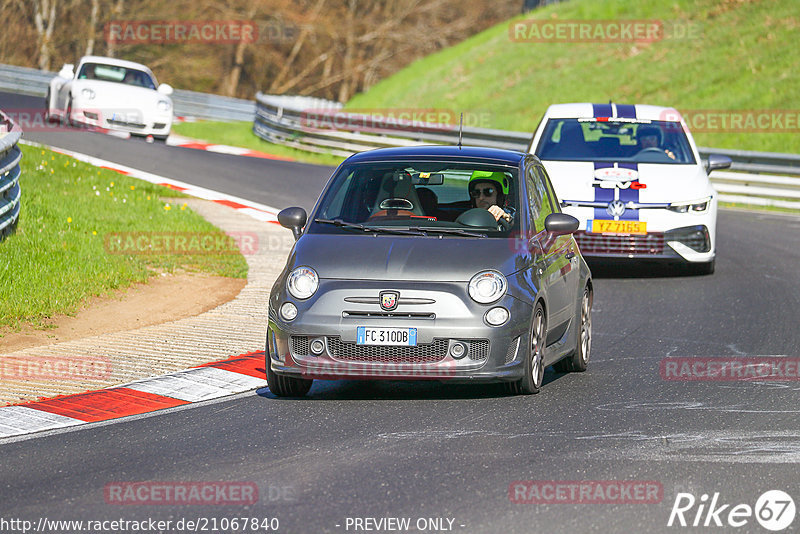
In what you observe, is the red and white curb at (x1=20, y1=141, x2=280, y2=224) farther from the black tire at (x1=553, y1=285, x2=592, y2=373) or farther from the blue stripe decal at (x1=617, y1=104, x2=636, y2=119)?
the black tire at (x1=553, y1=285, x2=592, y2=373)

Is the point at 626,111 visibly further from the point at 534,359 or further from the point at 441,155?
the point at 534,359

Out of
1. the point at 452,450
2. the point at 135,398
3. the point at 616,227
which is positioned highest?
the point at 616,227

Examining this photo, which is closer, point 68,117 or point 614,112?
point 614,112

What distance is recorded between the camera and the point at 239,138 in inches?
1361

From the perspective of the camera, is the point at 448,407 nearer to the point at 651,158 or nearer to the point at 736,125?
the point at 651,158

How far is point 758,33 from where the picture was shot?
36.8 metres

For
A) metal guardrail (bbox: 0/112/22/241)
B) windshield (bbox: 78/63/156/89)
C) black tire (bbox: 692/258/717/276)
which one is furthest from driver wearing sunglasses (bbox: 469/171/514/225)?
windshield (bbox: 78/63/156/89)

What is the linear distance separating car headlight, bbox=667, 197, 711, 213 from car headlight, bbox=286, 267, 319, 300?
268 inches

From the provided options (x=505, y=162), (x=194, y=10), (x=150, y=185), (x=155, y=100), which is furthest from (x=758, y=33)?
(x=505, y=162)

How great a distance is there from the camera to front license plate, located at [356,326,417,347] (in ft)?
25.9

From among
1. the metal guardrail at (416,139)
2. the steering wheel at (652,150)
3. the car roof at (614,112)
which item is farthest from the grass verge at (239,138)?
the steering wheel at (652,150)

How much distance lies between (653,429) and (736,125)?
2521cm

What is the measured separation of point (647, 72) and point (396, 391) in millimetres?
30213

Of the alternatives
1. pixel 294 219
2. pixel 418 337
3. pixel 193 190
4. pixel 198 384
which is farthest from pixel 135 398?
pixel 193 190
